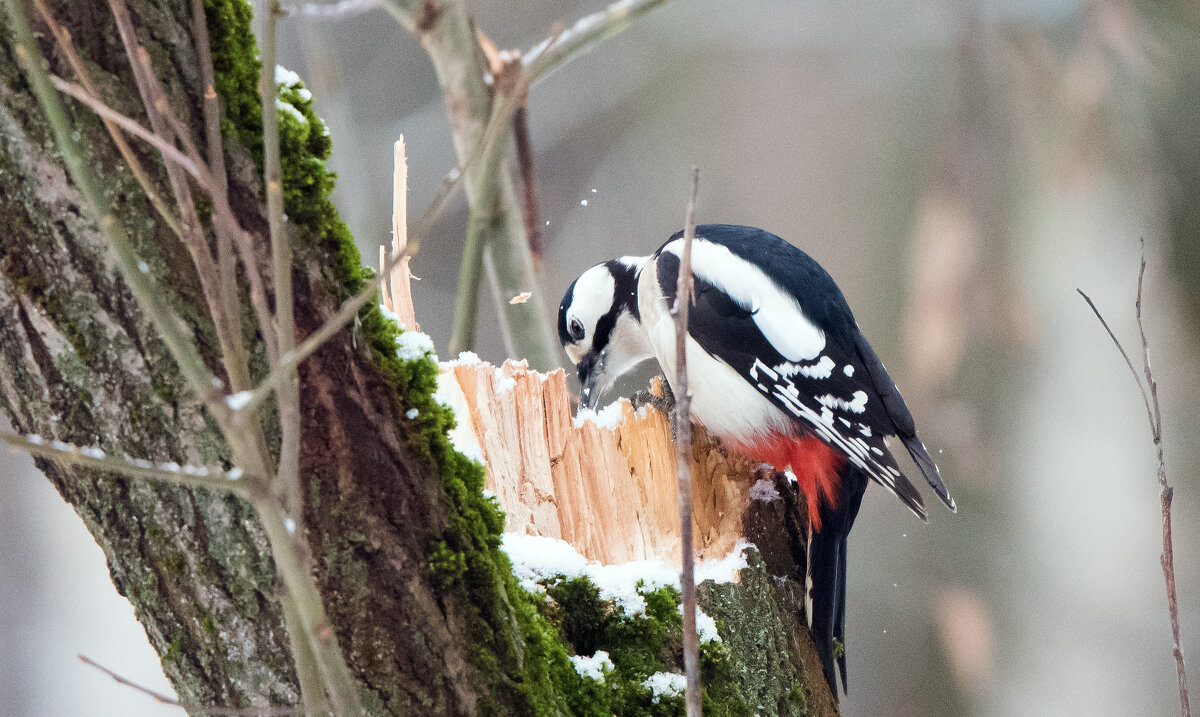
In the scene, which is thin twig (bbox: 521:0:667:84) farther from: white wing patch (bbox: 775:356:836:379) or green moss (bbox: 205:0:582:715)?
white wing patch (bbox: 775:356:836:379)

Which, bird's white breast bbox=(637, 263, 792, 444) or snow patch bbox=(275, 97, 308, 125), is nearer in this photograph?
snow patch bbox=(275, 97, 308, 125)

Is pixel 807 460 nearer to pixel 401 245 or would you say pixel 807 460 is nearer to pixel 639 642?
pixel 639 642

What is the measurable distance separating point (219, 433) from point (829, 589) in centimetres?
152

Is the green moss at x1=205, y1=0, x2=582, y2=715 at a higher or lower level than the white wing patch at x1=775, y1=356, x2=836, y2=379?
lower

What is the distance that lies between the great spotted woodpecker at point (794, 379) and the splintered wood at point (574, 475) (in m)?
0.24

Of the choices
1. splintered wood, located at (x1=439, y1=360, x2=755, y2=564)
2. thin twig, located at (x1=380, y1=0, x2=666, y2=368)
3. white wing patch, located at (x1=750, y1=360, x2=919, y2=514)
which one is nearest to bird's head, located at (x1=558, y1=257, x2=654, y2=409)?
thin twig, located at (x1=380, y1=0, x2=666, y2=368)

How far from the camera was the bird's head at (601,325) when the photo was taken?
3297 millimetres

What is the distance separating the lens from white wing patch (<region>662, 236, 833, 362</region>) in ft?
8.94

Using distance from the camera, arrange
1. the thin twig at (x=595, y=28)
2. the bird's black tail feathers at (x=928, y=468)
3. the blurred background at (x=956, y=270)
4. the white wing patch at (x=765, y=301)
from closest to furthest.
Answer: the thin twig at (x=595, y=28)
the bird's black tail feathers at (x=928, y=468)
the white wing patch at (x=765, y=301)
the blurred background at (x=956, y=270)

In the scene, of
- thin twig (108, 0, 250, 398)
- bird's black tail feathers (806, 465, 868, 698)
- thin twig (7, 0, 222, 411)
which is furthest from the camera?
bird's black tail feathers (806, 465, 868, 698)

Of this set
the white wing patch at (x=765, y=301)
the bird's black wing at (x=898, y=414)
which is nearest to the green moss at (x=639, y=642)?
the bird's black wing at (x=898, y=414)

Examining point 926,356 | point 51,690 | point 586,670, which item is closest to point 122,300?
point 586,670

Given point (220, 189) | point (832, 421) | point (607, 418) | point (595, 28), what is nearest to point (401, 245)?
point (607, 418)

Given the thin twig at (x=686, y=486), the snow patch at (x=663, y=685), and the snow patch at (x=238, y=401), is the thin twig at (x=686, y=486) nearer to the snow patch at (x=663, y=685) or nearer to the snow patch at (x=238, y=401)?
the snow patch at (x=238, y=401)
